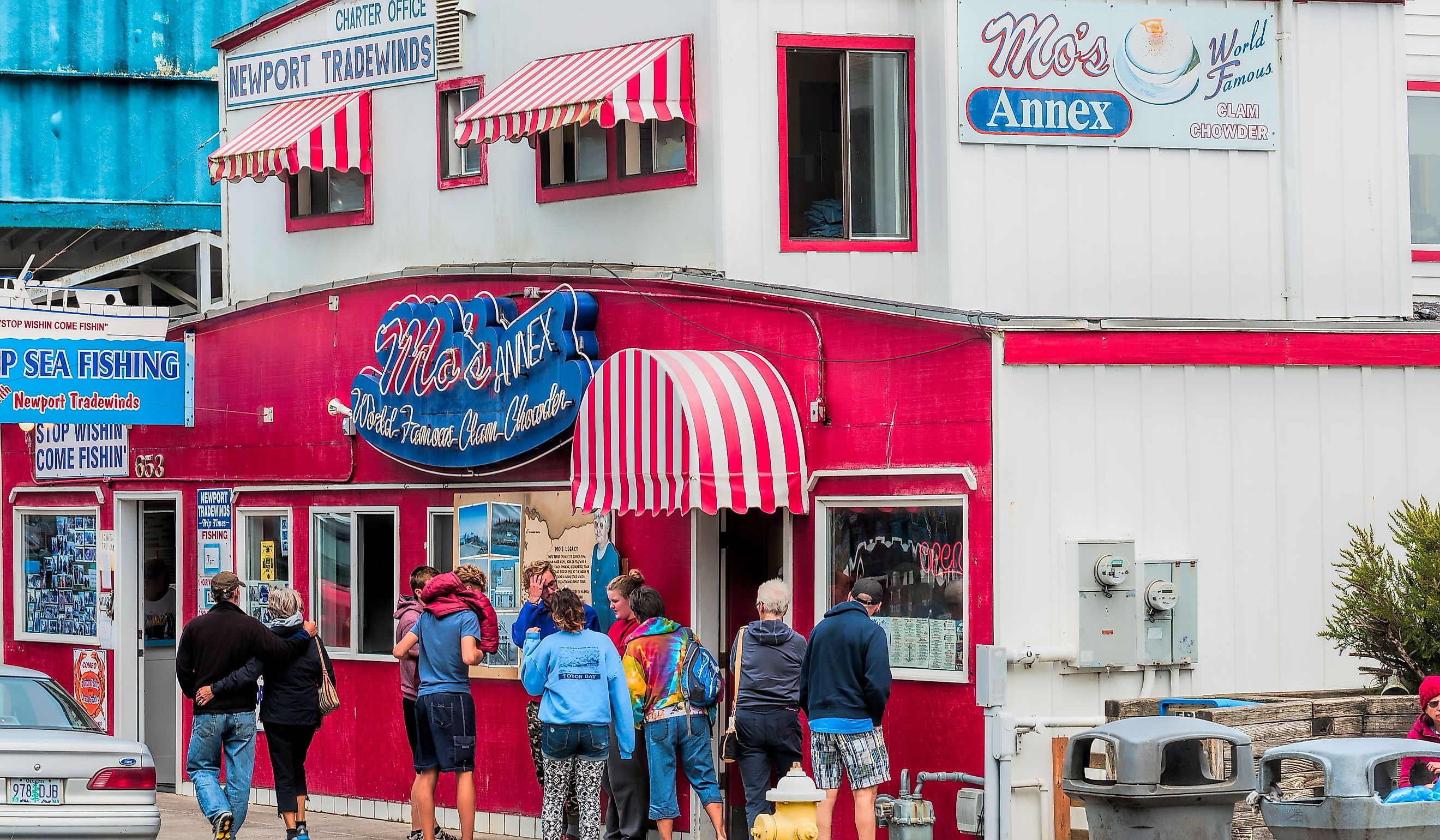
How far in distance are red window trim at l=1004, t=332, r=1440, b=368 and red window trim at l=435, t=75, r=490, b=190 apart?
19.3 ft

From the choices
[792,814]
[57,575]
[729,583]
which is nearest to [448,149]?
[729,583]

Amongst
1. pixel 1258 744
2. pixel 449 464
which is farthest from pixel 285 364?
pixel 1258 744

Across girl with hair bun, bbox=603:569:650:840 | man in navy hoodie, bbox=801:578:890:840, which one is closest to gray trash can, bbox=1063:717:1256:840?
man in navy hoodie, bbox=801:578:890:840

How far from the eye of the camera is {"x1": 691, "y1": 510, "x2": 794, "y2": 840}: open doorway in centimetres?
1395

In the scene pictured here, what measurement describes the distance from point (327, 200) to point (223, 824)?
6404 millimetres

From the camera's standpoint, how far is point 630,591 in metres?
13.5

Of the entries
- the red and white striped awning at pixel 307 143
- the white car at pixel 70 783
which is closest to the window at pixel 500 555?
the red and white striped awning at pixel 307 143

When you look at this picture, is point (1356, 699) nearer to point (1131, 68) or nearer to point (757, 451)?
point (757, 451)

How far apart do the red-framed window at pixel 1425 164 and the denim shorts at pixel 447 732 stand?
371 inches

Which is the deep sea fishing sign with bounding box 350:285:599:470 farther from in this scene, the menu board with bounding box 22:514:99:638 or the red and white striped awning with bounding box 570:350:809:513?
the menu board with bounding box 22:514:99:638

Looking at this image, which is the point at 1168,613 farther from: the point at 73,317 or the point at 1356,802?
the point at 73,317

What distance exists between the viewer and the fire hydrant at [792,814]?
10328 millimetres

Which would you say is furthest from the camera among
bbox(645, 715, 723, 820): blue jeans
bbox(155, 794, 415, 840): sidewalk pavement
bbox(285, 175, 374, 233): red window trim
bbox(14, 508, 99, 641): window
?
bbox(14, 508, 99, 641): window

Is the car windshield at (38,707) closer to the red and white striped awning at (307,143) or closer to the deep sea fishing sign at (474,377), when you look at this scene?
the deep sea fishing sign at (474,377)
